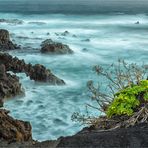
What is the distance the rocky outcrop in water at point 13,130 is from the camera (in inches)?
452

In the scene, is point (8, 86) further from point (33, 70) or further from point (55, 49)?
point (55, 49)

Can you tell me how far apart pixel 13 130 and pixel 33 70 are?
1285cm

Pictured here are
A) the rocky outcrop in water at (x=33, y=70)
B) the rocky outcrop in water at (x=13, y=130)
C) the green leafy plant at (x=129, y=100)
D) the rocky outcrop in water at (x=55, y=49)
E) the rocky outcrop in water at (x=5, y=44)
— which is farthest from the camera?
the rocky outcrop in water at (x=5, y=44)

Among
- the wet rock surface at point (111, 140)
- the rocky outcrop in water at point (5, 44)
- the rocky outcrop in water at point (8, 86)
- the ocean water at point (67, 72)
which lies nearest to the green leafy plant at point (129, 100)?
the wet rock surface at point (111, 140)

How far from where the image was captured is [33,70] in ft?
80.8

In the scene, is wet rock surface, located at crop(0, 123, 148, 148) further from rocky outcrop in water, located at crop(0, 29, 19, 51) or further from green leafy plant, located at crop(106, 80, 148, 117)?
rocky outcrop in water, located at crop(0, 29, 19, 51)

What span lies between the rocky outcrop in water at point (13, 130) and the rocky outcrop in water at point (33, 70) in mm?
10335

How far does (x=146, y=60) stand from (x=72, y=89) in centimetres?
1074

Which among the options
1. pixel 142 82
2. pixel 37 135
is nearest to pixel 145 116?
pixel 142 82

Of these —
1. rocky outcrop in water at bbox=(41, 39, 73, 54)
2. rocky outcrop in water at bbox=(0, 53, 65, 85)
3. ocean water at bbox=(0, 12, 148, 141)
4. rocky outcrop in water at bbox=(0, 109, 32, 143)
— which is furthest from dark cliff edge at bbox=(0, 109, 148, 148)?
rocky outcrop in water at bbox=(41, 39, 73, 54)

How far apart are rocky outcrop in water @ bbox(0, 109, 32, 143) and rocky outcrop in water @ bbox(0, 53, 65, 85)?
33.9ft

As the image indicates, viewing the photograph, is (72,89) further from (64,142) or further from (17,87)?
(64,142)

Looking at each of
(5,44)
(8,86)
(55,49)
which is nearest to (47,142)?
(8,86)

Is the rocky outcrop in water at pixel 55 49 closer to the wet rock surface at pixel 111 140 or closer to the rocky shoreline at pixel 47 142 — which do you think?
the rocky shoreline at pixel 47 142
